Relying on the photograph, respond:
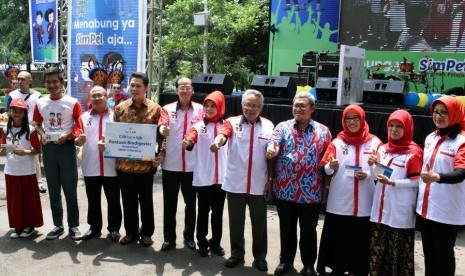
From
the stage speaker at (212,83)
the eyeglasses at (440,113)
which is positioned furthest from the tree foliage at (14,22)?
the eyeglasses at (440,113)

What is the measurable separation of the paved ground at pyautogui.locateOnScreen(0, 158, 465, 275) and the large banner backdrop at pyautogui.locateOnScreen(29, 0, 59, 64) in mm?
6711

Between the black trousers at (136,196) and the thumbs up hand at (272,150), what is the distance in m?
1.29

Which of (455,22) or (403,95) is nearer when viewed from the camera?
(403,95)

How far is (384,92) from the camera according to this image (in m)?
7.61

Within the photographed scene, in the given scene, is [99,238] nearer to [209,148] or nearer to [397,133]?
[209,148]

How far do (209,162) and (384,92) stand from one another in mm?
4568

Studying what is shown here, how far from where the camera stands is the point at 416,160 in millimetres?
3297

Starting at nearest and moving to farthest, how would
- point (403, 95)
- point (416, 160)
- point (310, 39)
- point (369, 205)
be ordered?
1. point (416, 160)
2. point (369, 205)
3. point (403, 95)
4. point (310, 39)

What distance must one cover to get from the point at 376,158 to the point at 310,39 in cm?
1079

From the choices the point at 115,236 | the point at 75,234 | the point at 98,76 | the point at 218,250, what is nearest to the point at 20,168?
the point at 75,234

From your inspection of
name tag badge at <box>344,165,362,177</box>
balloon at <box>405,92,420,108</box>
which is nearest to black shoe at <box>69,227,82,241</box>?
name tag badge at <box>344,165,362,177</box>

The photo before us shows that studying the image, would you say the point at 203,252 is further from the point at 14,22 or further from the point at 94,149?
the point at 14,22

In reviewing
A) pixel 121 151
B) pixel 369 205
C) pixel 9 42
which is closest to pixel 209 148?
pixel 121 151

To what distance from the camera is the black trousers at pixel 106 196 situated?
449 centimetres
